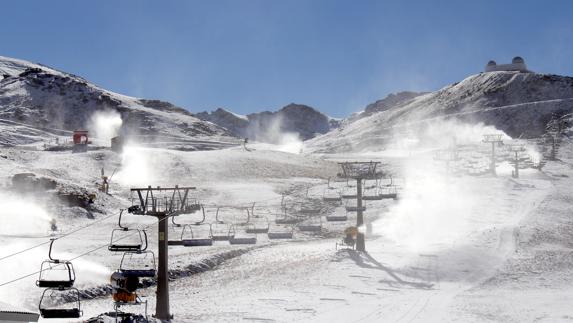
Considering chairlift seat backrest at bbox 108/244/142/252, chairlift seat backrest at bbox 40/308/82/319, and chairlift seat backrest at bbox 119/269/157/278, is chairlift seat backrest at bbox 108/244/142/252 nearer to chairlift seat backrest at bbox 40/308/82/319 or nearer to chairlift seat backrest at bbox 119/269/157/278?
chairlift seat backrest at bbox 119/269/157/278

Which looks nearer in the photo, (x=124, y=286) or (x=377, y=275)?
(x=124, y=286)

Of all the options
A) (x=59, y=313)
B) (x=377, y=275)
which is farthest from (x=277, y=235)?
(x=59, y=313)

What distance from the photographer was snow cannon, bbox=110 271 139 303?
2484 cm

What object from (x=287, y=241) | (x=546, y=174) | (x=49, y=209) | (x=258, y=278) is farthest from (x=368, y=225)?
(x=546, y=174)

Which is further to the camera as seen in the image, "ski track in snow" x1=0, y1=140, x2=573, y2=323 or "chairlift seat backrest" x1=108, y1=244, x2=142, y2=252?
"ski track in snow" x1=0, y1=140, x2=573, y2=323

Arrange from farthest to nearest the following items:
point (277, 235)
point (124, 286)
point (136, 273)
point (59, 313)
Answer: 1. point (277, 235)
2. point (136, 273)
3. point (124, 286)
4. point (59, 313)

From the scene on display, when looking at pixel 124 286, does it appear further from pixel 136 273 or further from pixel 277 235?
pixel 277 235

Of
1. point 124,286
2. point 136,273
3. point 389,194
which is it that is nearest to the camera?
point 124,286

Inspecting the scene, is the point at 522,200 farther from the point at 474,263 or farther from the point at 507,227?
the point at 474,263

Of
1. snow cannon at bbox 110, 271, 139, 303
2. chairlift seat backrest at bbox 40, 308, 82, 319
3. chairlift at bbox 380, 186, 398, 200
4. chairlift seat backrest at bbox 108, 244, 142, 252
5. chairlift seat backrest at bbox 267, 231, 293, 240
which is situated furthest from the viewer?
chairlift at bbox 380, 186, 398, 200

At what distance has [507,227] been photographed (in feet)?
187

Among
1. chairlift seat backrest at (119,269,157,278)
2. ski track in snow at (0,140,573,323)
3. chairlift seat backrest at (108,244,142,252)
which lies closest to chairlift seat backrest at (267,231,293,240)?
ski track in snow at (0,140,573,323)

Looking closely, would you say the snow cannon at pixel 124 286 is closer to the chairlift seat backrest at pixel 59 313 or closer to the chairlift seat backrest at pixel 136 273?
the chairlift seat backrest at pixel 136 273

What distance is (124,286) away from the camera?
985 inches
